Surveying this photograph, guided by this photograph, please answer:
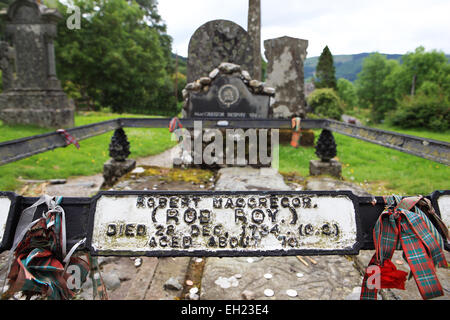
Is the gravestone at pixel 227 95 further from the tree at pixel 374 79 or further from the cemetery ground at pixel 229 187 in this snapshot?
the tree at pixel 374 79

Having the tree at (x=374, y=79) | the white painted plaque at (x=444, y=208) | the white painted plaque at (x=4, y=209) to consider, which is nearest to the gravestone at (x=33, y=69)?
the white painted plaque at (x=4, y=209)

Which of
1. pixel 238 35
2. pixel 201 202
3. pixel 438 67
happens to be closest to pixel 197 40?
pixel 238 35

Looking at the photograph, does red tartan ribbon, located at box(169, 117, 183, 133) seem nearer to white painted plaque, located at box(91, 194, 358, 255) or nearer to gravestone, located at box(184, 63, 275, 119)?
gravestone, located at box(184, 63, 275, 119)

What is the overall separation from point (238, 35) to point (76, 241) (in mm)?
5461

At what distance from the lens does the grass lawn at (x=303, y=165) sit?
5.16m

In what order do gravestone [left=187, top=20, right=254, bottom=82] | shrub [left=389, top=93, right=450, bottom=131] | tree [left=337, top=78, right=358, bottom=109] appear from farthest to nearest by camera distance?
tree [left=337, top=78, right=358, bottom=109] → shrub [left=389, top=93, right=450, bottom=131] → gravestone [left=187, top=20, right=254, bottom=82]

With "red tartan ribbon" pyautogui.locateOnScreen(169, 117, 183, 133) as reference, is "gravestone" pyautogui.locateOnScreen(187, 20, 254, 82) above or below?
above

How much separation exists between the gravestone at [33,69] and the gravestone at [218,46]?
5.64 meters

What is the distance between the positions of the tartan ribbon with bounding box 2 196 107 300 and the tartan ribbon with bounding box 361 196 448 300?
1.32 meters

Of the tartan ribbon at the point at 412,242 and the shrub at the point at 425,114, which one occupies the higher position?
the shrub at the point at 425,114

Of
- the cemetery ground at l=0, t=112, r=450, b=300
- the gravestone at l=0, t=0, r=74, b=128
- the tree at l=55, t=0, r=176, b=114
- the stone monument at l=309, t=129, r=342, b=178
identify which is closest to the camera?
the cemetery ground at l=0, t=112, r=450, b=300

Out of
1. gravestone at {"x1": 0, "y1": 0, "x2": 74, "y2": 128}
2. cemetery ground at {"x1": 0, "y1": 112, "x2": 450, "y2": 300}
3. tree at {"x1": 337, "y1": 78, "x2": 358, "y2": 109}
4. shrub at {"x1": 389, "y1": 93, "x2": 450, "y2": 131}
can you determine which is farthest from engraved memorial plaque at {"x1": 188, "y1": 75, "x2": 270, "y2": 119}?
tree at {"x1": 337, "y1": 78, "x2": 358, "y2": 109}

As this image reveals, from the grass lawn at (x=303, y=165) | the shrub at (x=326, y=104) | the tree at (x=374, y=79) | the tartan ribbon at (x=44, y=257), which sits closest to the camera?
the tartan ribbon at (x=44, y=257)

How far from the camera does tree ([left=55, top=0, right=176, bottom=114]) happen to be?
63.0 ft
